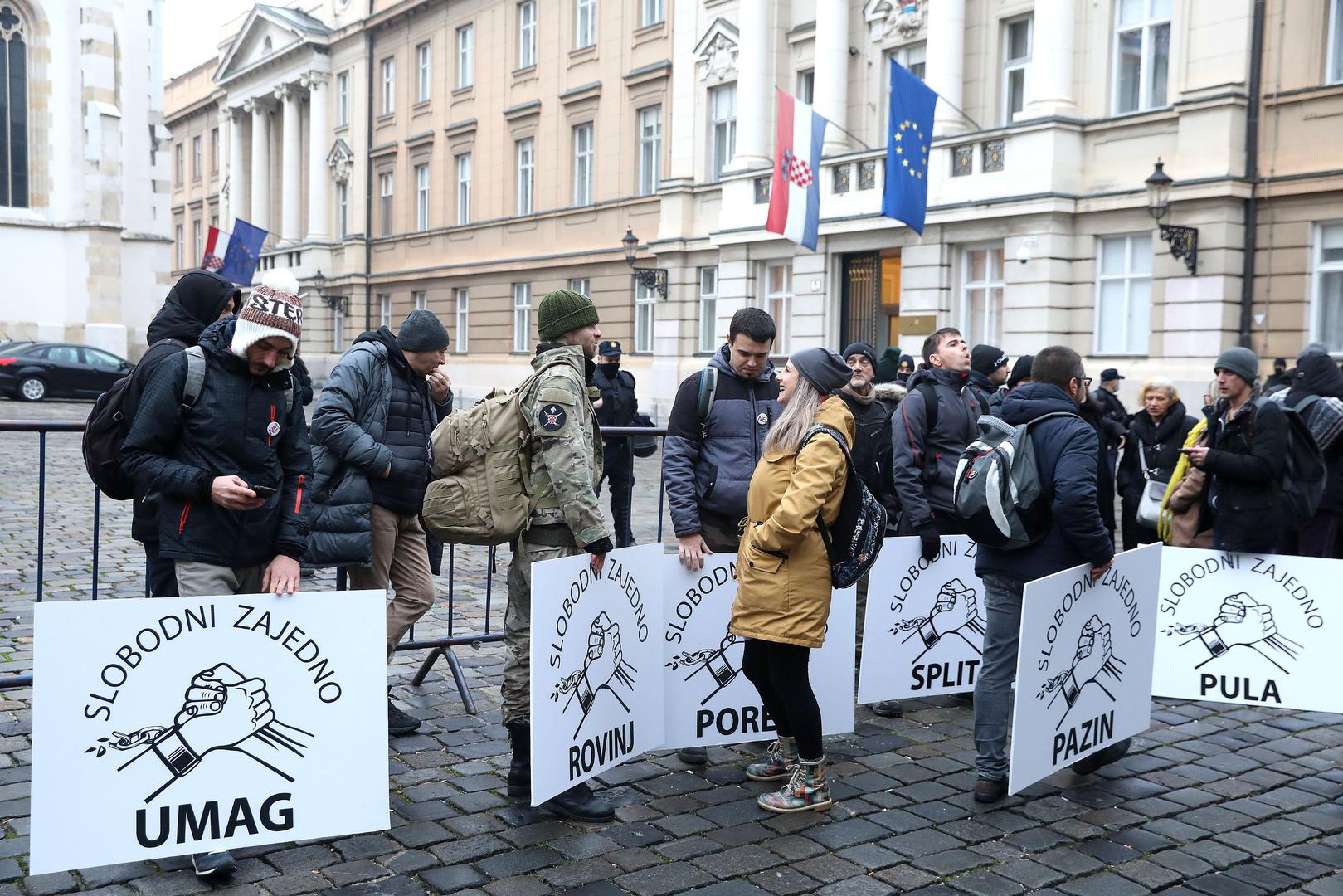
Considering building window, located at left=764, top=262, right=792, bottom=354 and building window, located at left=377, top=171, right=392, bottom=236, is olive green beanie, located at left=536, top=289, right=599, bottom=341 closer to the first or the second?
building window, located at left=764, top=262, right=792, bottom=354

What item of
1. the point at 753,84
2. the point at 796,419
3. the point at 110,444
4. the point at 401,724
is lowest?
the point at 401,724

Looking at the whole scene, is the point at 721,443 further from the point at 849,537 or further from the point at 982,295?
the point at 982,295

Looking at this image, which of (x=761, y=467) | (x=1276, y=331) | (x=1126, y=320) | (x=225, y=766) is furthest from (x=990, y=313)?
(x=225, y=766)

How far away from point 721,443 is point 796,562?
0.97 meters

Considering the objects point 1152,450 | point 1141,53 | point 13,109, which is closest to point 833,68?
point 1141,53

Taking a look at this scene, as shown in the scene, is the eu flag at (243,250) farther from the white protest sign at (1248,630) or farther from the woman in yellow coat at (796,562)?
the woman in yellow coat at (796,562)

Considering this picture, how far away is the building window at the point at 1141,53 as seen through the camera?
21.0 meters

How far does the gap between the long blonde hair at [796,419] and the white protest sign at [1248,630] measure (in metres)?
2.41

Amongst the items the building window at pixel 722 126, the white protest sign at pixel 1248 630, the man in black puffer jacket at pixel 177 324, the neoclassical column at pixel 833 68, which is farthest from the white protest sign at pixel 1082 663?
the building window at pixel 722 126

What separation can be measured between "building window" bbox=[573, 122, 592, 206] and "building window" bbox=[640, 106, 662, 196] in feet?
6.86

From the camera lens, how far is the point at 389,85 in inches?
1670

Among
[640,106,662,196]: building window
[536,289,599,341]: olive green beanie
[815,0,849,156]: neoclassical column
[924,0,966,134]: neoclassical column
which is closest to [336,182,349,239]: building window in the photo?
[640,106,662,196]: building window

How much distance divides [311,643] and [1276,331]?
18666 millimetres

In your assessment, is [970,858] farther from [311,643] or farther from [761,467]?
[311,643]
